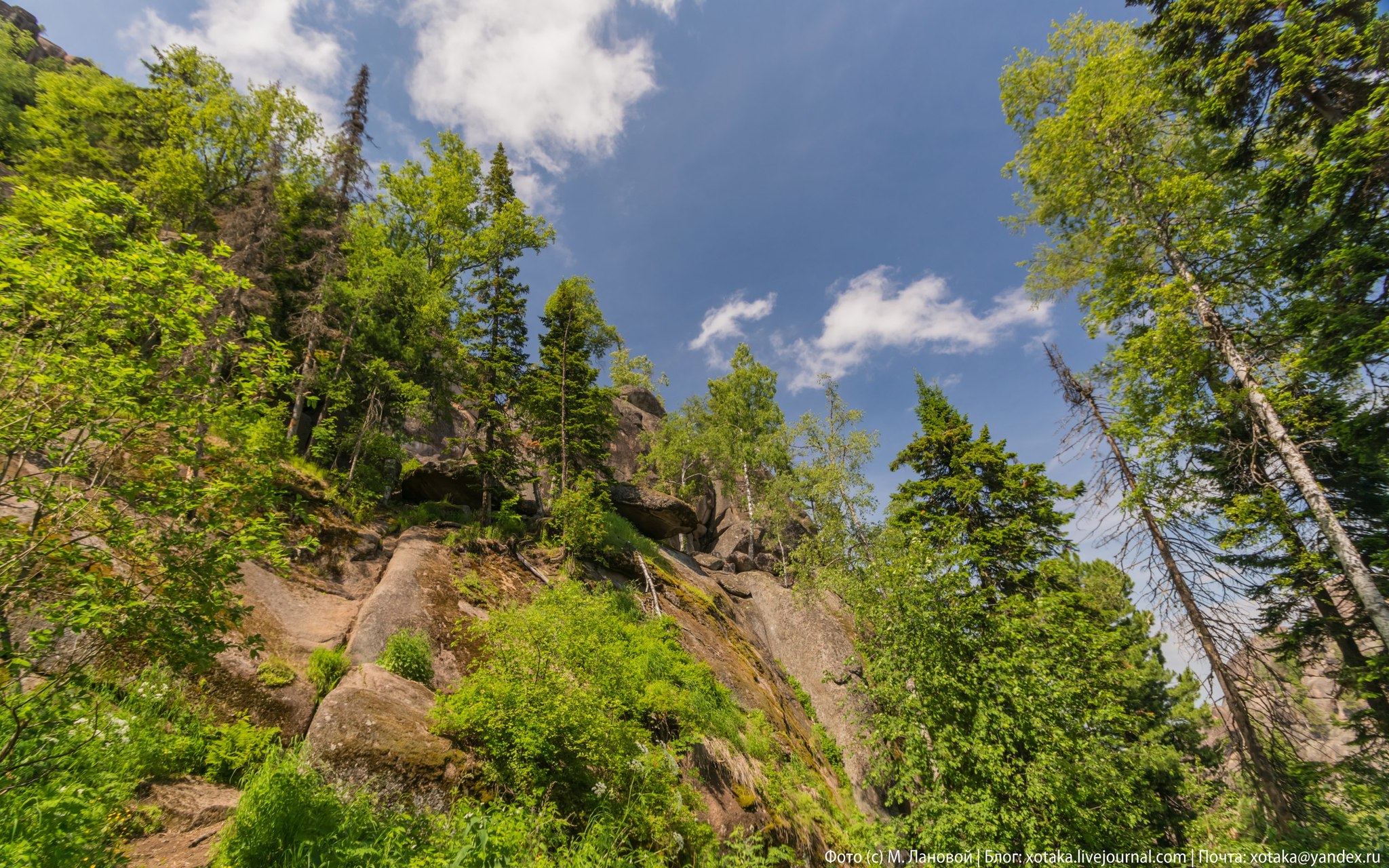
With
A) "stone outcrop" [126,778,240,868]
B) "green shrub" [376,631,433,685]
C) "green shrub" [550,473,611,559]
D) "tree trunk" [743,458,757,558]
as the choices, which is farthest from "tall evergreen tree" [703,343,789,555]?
"stone outcrop" [126,778,240,868]

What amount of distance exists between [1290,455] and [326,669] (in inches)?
679

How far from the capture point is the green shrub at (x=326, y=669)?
8148mm

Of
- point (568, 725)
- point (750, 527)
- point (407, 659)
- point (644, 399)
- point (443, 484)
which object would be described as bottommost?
point (568, 725)

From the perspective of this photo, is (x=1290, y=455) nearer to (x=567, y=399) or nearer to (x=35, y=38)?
(x=567, y=399)

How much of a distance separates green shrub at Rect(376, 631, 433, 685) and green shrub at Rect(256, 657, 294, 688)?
130 centimetres

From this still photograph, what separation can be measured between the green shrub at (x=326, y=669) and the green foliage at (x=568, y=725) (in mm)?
2536

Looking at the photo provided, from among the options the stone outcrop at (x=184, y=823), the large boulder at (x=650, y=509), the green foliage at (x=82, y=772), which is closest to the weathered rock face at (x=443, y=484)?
the large boulder at (x=650, y=509)

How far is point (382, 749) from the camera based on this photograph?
617cm

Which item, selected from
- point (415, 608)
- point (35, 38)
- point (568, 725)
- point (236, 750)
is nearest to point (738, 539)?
point (415, 608)

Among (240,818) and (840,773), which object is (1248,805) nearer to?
(840,773)

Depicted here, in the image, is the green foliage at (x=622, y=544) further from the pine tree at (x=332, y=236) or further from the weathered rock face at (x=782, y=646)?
the pine tree at (x=332, y=236)

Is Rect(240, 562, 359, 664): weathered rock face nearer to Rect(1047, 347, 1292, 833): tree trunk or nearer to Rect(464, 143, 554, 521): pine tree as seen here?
Rect(464, 143, 554, 521): pine tree

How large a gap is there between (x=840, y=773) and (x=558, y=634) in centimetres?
1394

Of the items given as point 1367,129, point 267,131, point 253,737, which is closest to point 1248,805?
point 1367,129
